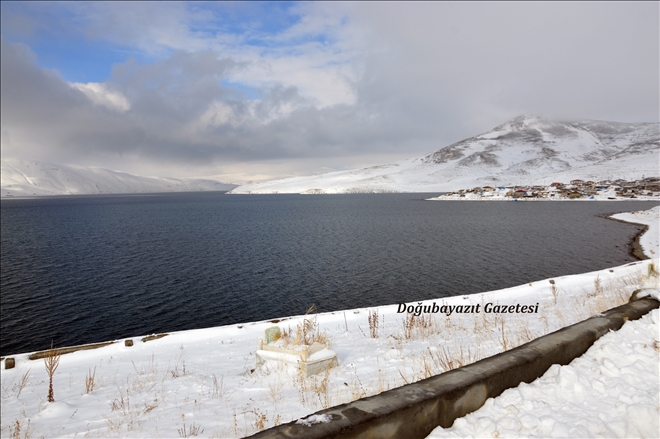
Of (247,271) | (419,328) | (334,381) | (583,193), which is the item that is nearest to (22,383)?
(334,381)

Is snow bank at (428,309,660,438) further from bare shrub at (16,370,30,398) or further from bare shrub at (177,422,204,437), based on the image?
bare shrub at (16,370,30,398)

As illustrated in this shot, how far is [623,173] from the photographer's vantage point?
16312cm

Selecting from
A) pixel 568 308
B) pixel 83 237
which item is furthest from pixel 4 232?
pixel 568 308

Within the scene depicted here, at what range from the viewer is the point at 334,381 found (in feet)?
27.0

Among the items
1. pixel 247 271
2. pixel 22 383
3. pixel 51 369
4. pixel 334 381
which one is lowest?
pixel 247 271

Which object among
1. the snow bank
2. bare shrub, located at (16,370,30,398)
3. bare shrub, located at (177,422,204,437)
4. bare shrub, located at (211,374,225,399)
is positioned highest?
the snow bank

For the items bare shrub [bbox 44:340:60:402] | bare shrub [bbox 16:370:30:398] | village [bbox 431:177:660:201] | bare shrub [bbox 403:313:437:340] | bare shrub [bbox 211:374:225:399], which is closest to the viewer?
bare shrub [bbox 211:374:225:399]

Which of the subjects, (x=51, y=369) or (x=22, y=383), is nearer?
(x=51, y=369)

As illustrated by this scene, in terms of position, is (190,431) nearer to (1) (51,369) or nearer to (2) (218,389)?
(2) (218,389)

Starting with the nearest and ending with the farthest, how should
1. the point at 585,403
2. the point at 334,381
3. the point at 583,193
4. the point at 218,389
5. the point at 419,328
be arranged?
the point at 585,403 → the point at 334,381 → the point at 218,389 → the point at 419,328 → the point at 583,193

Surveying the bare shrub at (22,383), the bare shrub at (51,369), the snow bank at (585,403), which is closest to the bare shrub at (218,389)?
the bare shrub at (51,369)

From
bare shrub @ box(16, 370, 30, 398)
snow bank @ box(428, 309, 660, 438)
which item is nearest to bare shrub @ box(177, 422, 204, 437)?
snow bank @ box(428, 309, 660, 438)

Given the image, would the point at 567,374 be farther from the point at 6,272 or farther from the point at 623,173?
the point at 623,173

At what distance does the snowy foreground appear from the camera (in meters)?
4.92
